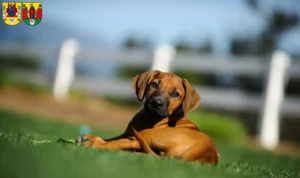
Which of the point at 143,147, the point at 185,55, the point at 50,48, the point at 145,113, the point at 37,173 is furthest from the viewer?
the point at 50,48

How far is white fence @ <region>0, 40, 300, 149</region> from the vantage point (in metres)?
14.5

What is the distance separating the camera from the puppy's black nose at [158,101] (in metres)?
5.29

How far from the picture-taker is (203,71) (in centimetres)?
1602

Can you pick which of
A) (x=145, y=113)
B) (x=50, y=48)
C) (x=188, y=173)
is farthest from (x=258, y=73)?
(x=188, y=173)

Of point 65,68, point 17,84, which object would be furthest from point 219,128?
point 17,84

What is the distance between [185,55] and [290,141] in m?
3.69

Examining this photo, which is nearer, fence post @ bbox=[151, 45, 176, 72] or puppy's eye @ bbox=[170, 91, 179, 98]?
puppy's eye @ bbox=[170, 91, 179, 98]

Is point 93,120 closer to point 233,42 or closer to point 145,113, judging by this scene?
point 233,42

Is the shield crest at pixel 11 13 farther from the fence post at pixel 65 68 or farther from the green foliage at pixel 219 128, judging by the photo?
the fence post at pixel 65 68

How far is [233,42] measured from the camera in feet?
64.6

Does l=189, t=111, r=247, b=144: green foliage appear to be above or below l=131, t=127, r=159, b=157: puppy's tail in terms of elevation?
below

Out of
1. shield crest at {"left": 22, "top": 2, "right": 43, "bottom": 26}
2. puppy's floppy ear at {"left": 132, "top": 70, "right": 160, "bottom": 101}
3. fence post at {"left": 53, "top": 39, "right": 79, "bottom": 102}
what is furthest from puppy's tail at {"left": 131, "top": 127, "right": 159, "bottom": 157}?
fence post at {"left": 53, "top": 39, "right": 79, "bottom": 102}

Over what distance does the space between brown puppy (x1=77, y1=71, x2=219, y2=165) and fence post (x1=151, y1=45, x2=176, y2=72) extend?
10.6 meters

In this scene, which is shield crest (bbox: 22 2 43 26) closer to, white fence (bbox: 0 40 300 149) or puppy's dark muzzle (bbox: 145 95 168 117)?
puppy's dark muzzle (bbox: 145 95 168 117)
